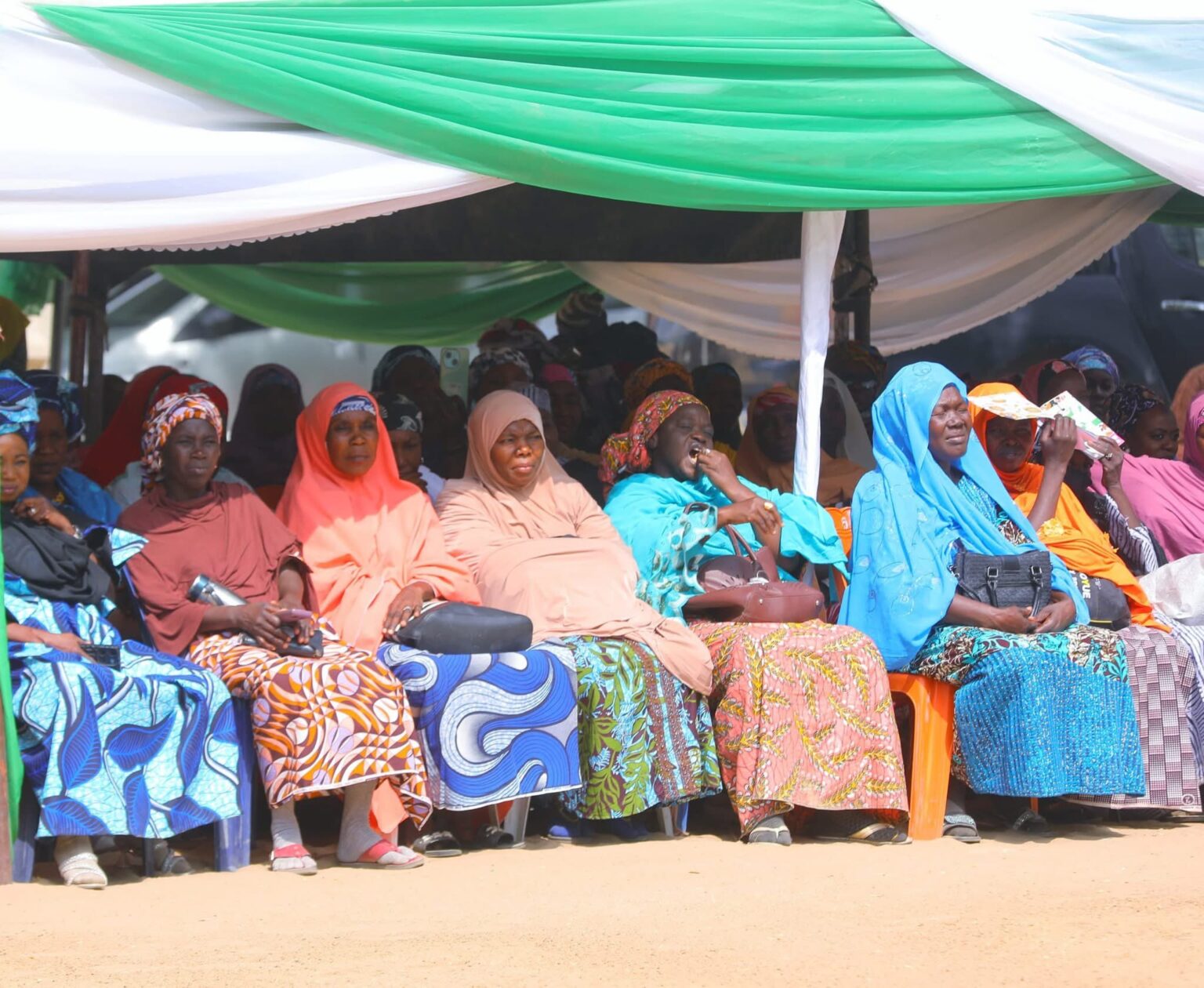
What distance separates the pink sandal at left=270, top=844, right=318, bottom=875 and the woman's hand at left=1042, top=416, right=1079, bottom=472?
3.11 m

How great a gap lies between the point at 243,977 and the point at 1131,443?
16.3ft

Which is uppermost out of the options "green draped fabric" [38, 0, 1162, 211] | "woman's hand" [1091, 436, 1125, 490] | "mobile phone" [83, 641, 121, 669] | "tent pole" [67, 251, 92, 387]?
"green draped fabric" [38, 0, 1162, 211]

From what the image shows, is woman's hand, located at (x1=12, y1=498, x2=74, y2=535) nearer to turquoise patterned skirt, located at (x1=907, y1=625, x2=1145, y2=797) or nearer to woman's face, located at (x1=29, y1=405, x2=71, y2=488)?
woman's face, located at (x1=29, y1=405, x2=71, y2=488)

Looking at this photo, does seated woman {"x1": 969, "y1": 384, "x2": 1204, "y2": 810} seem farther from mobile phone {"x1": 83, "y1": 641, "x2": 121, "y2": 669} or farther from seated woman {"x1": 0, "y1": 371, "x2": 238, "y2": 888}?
mobile phone {"x1": 83, "y1": 641, "x2": 121, "y2": 669}

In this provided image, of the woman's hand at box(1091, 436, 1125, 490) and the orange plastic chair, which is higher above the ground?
the woman's hand at box(1091, 436, 1125, 490)

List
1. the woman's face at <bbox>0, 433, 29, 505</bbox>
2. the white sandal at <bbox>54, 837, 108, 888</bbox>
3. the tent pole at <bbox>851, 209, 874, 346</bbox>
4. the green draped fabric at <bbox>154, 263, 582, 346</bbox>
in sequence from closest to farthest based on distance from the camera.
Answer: the white sandal at <bbox>54, 837, 108, 888</bbox>, the woman's face at <bbox>0, 433, 29, 505</bbox>, the tent pole at <bbox>851, 209, 874, 346</bbox>, the green draped fabric at <bbox>154, 263, 582, 346</bbox>

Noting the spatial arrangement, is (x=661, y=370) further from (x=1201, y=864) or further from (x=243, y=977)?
(x=243, y=977)

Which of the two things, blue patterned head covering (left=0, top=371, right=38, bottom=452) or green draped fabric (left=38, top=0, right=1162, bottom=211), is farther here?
green draped fabric (left=38, top=0, right=1162, bottom=211)

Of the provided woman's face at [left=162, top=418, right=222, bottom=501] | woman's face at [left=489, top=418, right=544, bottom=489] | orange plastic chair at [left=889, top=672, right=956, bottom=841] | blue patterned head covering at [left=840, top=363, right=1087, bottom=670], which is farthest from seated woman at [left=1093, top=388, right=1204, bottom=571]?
woman's face at [left=162, top=418, right=222, bottom=501]

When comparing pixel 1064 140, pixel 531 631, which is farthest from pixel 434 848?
pixel 1064 140

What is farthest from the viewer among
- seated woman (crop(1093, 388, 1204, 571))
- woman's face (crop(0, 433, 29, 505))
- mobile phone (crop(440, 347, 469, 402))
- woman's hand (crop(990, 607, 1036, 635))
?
mobile phone (crop(440, 347, 469, 402))

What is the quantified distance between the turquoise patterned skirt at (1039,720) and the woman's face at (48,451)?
2959mm

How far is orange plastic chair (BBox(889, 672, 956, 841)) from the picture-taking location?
218 inches

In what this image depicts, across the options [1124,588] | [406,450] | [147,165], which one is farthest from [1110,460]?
[147,165]
